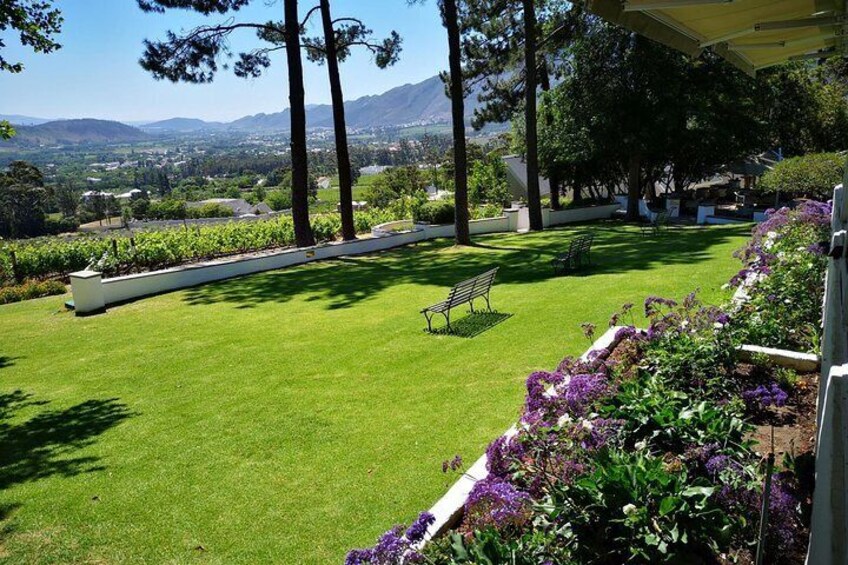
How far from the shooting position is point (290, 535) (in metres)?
3.90

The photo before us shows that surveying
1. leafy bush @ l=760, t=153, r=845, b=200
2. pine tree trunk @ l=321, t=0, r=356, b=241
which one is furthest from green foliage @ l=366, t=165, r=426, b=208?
leafy bush @ l=760, t=153, r=845, b=200

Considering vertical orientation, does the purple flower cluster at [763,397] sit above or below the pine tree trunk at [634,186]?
below

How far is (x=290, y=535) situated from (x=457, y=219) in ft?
54.0

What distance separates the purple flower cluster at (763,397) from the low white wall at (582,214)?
21587 millimetres

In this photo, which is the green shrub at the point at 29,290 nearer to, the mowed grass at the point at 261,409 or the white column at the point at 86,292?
the mowed grass at the point at 261,409

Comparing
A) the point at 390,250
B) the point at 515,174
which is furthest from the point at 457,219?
the point at 515,174

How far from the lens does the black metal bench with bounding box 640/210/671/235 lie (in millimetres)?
18688

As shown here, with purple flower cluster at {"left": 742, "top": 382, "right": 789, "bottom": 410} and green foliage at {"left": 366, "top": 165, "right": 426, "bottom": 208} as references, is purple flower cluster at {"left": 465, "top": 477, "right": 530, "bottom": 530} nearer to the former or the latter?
purple flower cluster at {"left": 742, "top": 382, "right": 789, "bottom": 410}

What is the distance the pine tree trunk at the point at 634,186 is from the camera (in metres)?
23.6

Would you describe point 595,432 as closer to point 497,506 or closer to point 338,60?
point 497,506

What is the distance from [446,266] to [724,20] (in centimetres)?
1211

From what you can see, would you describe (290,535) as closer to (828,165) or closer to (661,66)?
(828,165)

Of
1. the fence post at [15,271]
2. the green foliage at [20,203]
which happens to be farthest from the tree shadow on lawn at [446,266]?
the green foliage at [20,203]

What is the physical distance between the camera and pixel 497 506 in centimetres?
281
